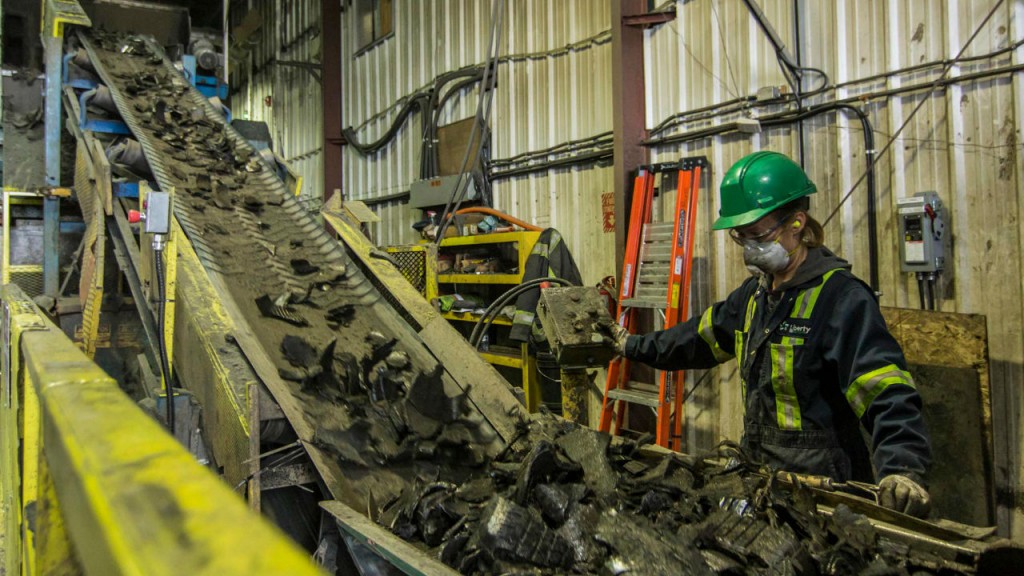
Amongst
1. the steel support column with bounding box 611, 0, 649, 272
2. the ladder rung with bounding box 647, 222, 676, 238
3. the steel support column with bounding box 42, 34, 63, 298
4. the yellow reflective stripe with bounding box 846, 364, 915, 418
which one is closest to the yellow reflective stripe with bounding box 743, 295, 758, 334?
the yellow reflective stripe with bounding box 846, 364, 915, 418

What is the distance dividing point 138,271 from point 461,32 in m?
4.91

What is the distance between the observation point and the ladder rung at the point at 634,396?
4438 mm

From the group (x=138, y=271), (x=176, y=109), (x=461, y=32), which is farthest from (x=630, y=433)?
(x=461, y=32)

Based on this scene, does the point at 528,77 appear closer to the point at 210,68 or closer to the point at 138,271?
the point at 210,68

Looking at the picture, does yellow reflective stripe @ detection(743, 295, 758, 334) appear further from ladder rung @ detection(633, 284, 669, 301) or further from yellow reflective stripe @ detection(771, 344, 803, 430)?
ladder rung @ detection(633, 284, 669, 301)

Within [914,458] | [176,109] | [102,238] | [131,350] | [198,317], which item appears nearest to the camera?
[914,458]

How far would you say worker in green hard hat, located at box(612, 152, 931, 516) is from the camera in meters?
2.11

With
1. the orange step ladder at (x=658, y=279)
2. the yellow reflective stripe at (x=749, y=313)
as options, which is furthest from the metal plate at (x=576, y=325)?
the orange step ladder at (x=658, y=279)

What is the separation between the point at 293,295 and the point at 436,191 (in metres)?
3.87

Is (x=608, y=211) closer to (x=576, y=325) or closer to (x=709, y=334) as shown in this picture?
(x=709, y=334)

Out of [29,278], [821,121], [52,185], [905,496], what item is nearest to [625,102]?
[821,121]

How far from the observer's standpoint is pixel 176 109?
511 centimetres

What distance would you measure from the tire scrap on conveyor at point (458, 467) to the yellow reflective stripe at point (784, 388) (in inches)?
11.3

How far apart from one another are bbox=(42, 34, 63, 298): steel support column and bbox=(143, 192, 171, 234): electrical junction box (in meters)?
3.20
